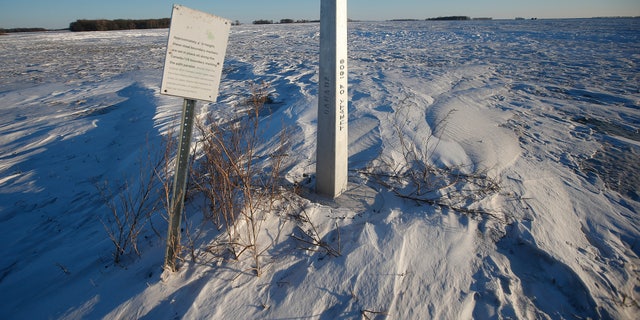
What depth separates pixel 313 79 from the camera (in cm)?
721

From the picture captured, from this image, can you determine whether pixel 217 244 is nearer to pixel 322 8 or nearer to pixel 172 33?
pixel 172 33

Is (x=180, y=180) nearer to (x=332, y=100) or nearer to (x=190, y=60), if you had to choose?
(x=190, y=60)

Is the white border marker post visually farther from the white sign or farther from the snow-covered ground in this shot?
the white sign

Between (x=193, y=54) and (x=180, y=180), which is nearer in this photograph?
(x=193, y=54)

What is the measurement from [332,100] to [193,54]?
3.72ft

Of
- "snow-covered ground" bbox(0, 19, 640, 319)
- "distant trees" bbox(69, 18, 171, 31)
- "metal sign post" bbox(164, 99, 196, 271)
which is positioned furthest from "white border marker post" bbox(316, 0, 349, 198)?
"distant trees" bbox(69, 18, 171, 31)

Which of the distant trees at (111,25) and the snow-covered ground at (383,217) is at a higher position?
the distant trees at (111,25)

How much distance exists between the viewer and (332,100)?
244cm

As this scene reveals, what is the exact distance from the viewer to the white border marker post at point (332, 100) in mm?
2220

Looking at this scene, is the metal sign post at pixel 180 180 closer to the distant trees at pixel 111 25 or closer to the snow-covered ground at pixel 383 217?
the snow-covered ground at pixel 383 217

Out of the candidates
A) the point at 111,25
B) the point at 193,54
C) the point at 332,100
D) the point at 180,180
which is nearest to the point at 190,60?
the point at 193,54

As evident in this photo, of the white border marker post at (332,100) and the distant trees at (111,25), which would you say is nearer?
the white border marker post at (332,100)

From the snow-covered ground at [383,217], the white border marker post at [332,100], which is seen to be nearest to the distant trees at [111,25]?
the snow-covered ground at [383,217]

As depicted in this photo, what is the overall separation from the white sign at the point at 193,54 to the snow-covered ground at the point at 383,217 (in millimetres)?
1131
